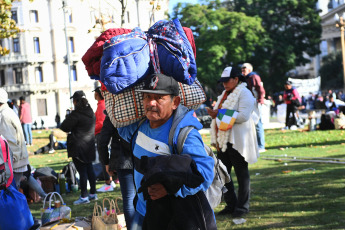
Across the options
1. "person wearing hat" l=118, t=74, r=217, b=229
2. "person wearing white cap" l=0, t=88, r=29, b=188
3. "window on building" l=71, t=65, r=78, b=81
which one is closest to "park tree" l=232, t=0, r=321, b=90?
"window on building" l=71, t=65, r=78, b=81

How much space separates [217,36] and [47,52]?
2362cm

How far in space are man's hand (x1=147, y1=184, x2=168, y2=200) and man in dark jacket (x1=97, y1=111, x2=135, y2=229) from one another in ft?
6.53

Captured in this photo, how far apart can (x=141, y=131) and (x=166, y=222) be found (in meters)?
0.69

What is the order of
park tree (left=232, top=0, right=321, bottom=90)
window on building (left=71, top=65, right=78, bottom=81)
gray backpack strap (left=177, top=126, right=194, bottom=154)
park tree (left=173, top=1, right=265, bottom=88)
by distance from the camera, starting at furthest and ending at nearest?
window on building (left=71, top=65, right=78, bottom=81) < park tree (left=232, top=0, right=321, bottom=90) < park tree (left=173, top=1, right=265, bottom=88) < gray backpack strap (left=177, top=126, right=194, bottom=154)

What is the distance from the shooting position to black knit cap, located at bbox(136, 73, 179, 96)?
10.9ft

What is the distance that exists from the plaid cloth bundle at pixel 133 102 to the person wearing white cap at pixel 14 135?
342 centimetres

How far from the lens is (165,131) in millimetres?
3410

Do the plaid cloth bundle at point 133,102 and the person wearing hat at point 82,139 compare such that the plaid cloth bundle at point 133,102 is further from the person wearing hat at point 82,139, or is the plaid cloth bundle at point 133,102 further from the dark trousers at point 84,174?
the dark trousers at point 84,174

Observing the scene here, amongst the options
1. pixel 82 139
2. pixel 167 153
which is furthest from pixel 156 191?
pixel 82 139

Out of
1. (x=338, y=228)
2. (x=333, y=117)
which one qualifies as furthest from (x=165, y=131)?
(x=333, y=117)

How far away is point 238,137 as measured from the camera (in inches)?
264

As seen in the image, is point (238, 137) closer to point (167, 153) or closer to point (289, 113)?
point (167, 153)

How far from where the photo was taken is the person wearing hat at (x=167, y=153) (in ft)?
10.3

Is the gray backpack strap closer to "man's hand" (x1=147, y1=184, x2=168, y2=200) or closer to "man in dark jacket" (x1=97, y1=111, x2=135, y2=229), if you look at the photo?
"man's hand" (x1=147, y1=184, x2=168, y2=200)
